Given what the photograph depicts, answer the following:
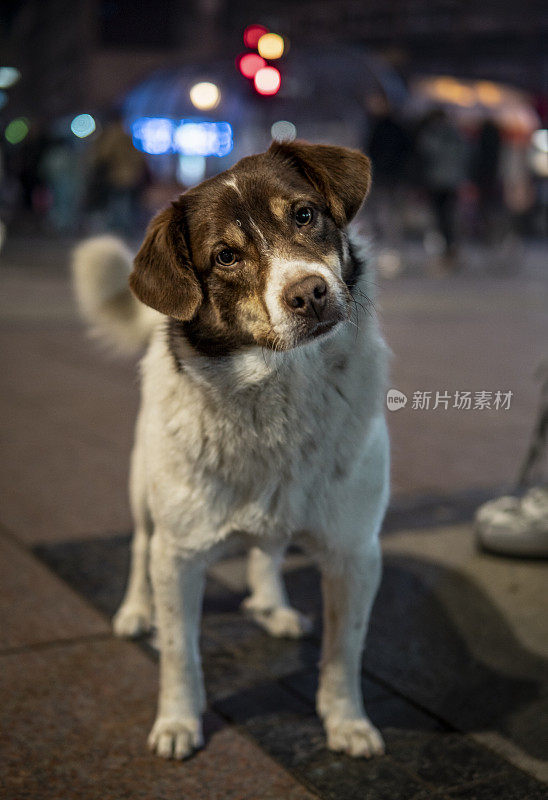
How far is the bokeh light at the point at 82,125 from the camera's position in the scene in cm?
3462

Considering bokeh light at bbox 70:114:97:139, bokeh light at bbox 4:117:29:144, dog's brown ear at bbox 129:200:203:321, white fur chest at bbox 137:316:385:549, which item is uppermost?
dog's brown ear at bbox 129:200:203:321

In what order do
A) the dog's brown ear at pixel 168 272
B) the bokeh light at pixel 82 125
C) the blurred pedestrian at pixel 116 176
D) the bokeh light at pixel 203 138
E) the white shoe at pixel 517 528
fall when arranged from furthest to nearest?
the bokeh light at pixel 82 125 < the bokeh light at pixel 203 138 < the blurred pedestrian at pixel 116 176 < the white shoe at pixel 517 528 < the dog's brown ear at pixel 168 272

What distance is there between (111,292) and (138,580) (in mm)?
1104

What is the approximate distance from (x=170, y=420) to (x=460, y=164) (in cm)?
1312

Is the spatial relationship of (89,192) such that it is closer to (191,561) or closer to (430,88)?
(430,88)

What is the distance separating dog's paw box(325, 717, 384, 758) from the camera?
2.62 m

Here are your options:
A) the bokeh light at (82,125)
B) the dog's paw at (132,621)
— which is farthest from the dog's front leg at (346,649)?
the bokeh light at (82,125)

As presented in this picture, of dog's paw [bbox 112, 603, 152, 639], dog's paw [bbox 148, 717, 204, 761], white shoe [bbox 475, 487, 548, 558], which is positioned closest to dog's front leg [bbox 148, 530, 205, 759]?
dog's paw [bbox 148, 717, 204, 761]

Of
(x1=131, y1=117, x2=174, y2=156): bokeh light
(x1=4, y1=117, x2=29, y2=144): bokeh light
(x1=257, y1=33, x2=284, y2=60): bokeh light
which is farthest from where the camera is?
(x1=4, y1=117, x2=29, y2=144): bokeh light

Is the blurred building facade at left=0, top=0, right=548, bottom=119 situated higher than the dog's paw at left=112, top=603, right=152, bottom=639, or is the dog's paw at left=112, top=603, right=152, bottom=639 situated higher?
the blurred building facade at left=0, top=0, right=548, bottom=119

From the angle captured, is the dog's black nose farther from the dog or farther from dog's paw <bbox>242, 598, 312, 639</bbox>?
dog's paw <bbox>242, 598, 312, 639</bbox>

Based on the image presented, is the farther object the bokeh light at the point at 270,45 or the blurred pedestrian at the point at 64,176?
the blurred pedestrian at the point at 64,176

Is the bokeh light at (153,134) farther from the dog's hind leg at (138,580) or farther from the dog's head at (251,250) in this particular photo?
the dog's head at (251,250)

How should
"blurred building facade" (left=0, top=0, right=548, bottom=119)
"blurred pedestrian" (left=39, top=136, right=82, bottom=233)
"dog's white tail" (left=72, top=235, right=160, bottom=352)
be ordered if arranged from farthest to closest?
1. "blurred building facade" (left=0, top=0, right=548, bottom=119)
2. "blurred pedestrian" (left=39, top=136, right=82, bottom=233)
3. "dog's white tail" (left=72, top=235, right=160, bottom=352)
